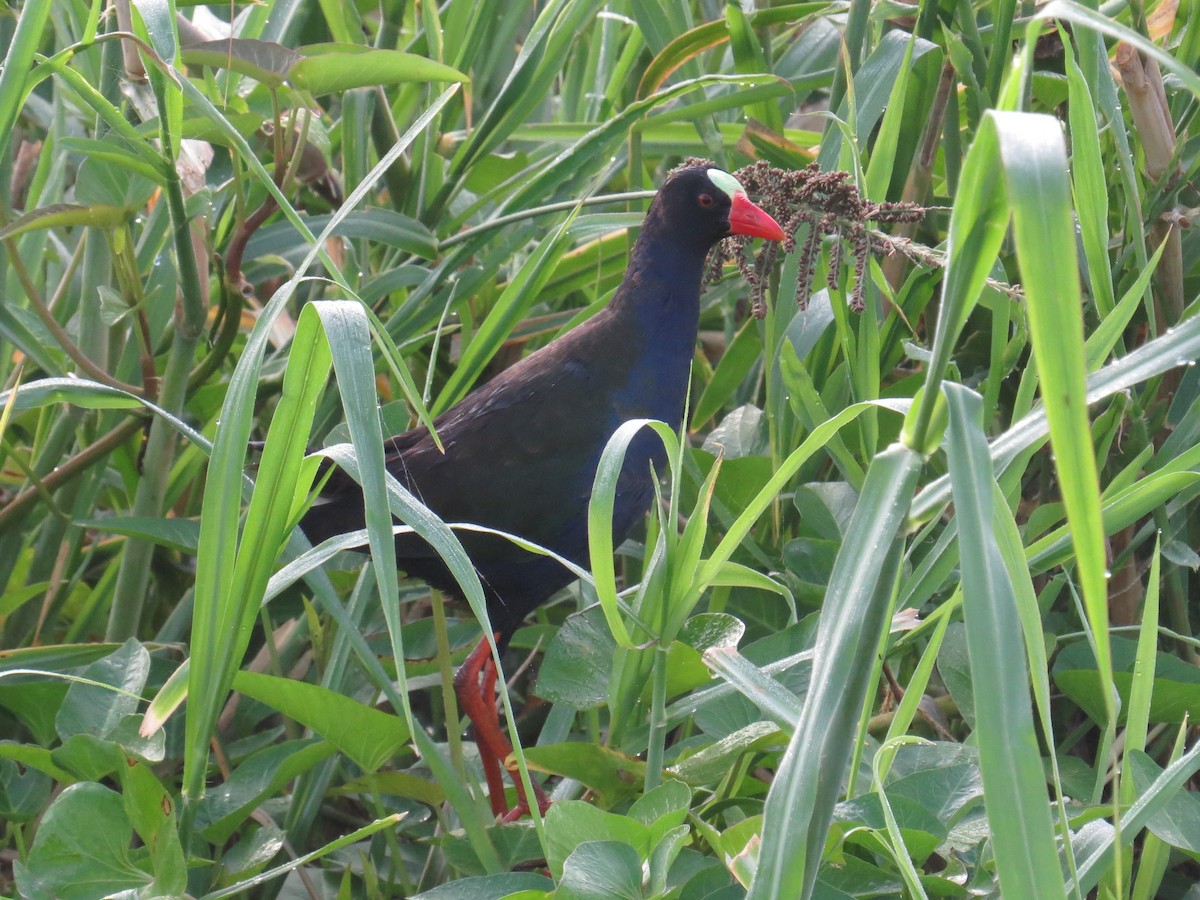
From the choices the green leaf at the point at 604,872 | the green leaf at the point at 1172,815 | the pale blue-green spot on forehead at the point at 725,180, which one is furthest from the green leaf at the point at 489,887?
the pale blue-green spot on forehead at the point at 725,180

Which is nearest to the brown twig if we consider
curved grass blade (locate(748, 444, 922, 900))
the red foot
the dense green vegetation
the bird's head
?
the dense green vegetation

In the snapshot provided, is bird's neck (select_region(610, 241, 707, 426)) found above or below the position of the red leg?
above

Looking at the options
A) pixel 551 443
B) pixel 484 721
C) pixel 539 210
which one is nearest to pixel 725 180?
A: pixel 539 210

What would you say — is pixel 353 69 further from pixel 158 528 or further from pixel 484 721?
pixel 484 721

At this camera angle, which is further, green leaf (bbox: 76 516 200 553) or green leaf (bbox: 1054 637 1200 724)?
green leaf (bbox: 76 516 200 553)

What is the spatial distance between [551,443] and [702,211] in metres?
0.38

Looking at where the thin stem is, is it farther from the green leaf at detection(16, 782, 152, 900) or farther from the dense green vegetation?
the green leaf at detection(16, 782, 152, 900)

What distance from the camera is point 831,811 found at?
2.36 ft

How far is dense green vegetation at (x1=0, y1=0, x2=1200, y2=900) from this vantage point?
27.0 inches

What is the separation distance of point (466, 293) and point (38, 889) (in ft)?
2.96

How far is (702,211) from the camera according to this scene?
1.68 metres

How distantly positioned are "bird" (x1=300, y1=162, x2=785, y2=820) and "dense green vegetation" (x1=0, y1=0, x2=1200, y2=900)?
60 mm

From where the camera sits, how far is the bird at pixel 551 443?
62.4 inches

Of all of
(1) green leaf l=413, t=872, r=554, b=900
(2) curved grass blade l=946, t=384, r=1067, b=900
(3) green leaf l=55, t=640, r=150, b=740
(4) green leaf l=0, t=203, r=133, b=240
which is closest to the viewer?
(2) curved grass blade l=946, t=384, r=1067, b=900
